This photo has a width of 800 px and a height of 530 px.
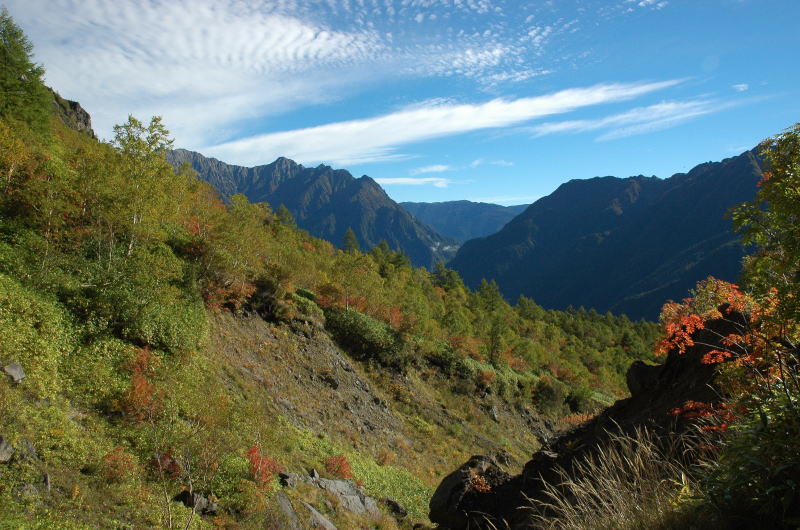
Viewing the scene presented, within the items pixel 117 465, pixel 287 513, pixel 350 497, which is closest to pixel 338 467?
pixel 350 497

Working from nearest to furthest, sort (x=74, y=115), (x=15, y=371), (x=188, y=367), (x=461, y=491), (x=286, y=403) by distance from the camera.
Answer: (x=15, y=371)
(x=461, y=491)
(x=188, y=367)
(x=286, y=403)
(x=74, y=115)

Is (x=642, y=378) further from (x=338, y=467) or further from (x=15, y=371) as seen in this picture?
(x=15, y=371)

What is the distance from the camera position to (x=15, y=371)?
10.6 meters

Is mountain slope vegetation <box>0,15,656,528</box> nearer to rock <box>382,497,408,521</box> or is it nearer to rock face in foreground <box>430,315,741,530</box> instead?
rock <box>382,497,408,521</box>

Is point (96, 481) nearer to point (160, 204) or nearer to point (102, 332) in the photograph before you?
point (102, 332)

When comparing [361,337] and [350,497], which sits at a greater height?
[361,337]

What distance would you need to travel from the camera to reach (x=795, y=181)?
14.3 feet

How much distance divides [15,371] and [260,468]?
6.70 meters

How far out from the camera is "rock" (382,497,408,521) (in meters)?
16.2

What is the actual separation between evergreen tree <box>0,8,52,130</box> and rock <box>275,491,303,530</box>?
31816mm

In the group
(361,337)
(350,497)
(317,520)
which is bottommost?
(350,497)

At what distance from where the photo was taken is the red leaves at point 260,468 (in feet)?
40.3

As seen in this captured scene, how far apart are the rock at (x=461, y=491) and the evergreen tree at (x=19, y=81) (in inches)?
1388

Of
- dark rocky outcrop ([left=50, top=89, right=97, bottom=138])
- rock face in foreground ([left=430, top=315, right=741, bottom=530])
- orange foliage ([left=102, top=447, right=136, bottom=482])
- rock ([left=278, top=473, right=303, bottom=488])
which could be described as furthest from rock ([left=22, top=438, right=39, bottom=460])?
dark rocky outcrop ([left=50, top=89, right=97, bottom=138])
